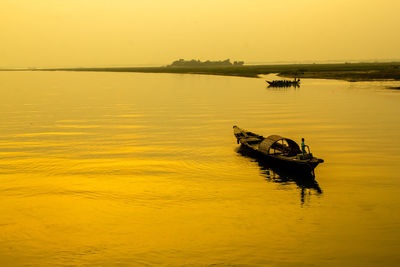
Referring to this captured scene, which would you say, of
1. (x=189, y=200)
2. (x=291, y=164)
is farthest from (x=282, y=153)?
(x=189, y=200)

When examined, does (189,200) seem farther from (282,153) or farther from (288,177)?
(282,153)

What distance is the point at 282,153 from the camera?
90.3 ft

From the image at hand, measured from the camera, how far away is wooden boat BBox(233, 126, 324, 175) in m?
23.3

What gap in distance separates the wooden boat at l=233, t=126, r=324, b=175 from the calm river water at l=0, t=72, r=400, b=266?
3.19 ft

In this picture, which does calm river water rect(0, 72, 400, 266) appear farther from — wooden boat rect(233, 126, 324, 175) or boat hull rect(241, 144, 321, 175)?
wooden boat rect(233, 126, 324, 175)

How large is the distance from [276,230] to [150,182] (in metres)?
9.05

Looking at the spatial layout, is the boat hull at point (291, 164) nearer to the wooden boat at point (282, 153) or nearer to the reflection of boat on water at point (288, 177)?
the wooden boat at point (282, 153)

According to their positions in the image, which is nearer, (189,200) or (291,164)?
(189,200)

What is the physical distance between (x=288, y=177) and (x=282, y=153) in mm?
3393

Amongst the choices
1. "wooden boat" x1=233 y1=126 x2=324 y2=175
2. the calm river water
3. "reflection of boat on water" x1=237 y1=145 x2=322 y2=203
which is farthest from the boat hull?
the calm river water

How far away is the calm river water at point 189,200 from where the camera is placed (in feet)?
48.7

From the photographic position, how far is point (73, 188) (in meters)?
22.2

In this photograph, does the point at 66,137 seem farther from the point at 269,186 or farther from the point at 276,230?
the point at 276,230

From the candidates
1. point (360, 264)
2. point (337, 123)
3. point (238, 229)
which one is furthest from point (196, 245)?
point (337, 123)
